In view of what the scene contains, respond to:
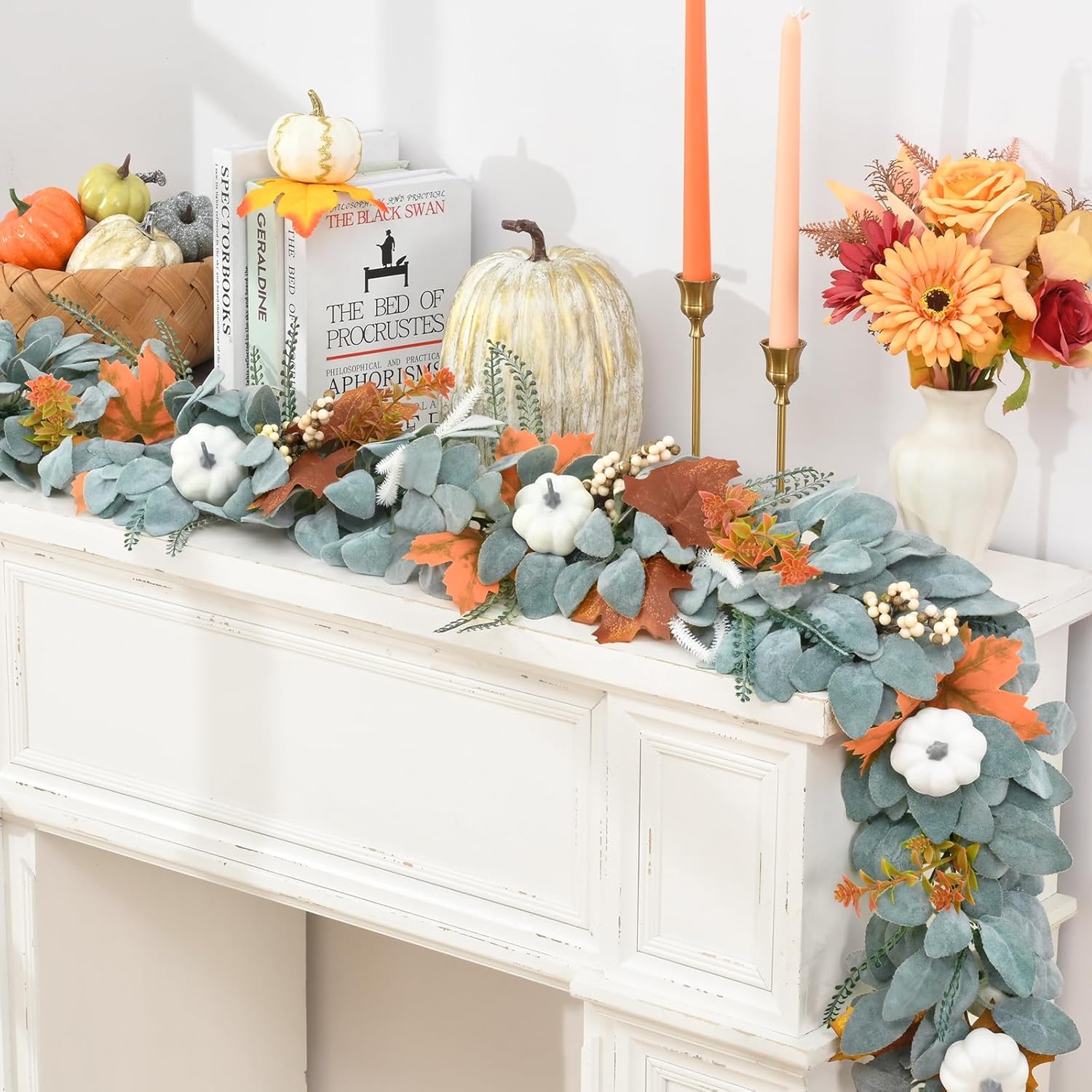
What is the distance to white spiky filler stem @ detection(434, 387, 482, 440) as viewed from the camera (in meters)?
0.94

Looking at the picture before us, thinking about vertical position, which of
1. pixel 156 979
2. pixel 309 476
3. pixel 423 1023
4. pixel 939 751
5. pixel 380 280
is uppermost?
pixel 380 280

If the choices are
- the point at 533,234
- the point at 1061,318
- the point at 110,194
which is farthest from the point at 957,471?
the point at 110,194

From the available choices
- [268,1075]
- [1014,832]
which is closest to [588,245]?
[1014,832]

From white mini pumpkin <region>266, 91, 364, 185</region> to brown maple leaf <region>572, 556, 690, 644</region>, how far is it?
1.32 ft

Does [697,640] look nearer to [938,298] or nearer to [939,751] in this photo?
[939,751]

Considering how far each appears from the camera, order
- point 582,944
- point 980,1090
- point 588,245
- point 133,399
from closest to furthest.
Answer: point 980,1090, point 582,944, point 133,399, point 588,245

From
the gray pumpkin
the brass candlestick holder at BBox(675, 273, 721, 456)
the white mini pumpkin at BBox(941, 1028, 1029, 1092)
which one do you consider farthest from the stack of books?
the white mini pumpkin at BBox(941, 1028, 1029, 1092)

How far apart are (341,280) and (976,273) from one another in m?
0.45

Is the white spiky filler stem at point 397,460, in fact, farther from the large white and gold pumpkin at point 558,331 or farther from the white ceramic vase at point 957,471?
the white ceramic vase at point 957,471

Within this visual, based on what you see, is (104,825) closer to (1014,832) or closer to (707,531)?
(707,531)

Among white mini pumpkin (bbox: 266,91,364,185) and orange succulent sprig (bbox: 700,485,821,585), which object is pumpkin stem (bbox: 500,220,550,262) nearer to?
white mini pumpkin (bbox: 266,91,364,185)

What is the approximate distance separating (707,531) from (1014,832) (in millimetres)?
223

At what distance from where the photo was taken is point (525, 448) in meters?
0.95

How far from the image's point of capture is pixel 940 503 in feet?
3.12
